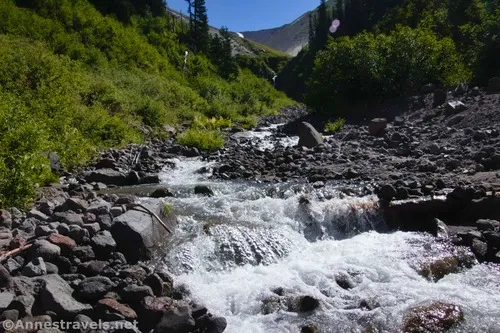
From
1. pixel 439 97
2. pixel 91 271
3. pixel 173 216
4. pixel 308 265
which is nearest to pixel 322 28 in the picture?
pixel 439 97

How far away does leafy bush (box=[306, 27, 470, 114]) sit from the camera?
24.2 m

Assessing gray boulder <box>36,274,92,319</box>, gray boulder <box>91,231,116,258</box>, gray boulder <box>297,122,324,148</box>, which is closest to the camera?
gray boulder <box>36,274,92,319</box>

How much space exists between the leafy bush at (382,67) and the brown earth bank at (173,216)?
700 centimetres

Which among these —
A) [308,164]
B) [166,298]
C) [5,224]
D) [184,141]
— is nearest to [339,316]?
[166,298]

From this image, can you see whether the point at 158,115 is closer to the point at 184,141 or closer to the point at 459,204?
the point at 184,141

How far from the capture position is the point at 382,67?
990 inches

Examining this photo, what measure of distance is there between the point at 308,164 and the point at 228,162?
9.26 feet

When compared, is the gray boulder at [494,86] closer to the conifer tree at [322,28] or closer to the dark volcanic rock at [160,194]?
the dark volcanic rock at [160,194]

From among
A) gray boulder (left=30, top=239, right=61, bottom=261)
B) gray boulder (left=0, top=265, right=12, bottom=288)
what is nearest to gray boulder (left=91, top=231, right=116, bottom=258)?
gray boulder (left=30, top=239, right=61, bottom=261)

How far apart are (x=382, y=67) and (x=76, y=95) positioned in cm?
1808

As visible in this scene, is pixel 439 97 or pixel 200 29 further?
pixel 200 29

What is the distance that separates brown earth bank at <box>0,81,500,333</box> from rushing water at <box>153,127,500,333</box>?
1.01 feet

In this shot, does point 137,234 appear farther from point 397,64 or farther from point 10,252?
point 397,64

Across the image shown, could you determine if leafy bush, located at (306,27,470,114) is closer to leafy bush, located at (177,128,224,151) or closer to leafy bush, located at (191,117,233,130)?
leafy bush, located at (191,117,233,130)
